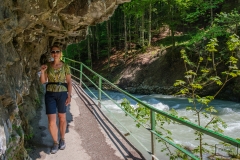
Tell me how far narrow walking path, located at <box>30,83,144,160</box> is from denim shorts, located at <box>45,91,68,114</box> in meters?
0.81

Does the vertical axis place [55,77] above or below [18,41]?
below

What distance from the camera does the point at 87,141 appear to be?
4891mm

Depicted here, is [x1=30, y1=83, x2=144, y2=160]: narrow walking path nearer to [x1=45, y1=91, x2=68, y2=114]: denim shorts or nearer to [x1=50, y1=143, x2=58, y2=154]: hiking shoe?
[x1=50, y1=143, x2=58, y2=154]: hiking shoe

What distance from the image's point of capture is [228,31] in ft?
48.4

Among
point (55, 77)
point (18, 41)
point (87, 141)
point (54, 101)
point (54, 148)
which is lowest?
point (87, 141)

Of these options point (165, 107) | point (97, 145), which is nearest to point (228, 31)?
point (165, 107)

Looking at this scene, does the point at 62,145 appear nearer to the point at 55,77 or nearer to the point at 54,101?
the point at 54,101

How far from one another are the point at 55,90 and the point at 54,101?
0.21 meters

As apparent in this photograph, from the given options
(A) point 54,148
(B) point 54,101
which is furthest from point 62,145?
(B) point 54,101

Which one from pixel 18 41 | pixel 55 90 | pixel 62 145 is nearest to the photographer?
pixel 18 41

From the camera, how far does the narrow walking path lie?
4242 millimetres

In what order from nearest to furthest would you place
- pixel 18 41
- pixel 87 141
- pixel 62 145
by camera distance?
1. pixel 18 41
2. pixel 62 145
3. pixel 87 141

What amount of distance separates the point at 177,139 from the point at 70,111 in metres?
4.49

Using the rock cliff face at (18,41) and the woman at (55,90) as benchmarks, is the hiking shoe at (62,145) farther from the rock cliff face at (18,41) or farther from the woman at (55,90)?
the rock cliff face at (18,41)
